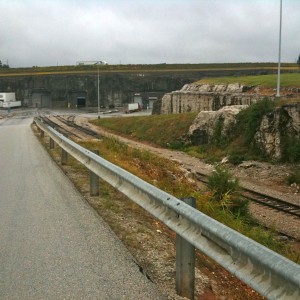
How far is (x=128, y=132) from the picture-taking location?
54344 millimetres

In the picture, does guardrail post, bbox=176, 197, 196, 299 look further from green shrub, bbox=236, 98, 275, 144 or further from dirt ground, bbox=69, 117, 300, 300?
green shrub, bbox=236, 98, 275, 144

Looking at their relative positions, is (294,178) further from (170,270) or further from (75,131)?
(75,131)

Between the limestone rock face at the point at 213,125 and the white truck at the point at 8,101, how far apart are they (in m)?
73.4

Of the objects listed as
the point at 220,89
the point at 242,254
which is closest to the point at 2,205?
the point at 242,254

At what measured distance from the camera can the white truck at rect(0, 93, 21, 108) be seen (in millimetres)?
106625

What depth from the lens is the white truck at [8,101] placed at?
106625mm

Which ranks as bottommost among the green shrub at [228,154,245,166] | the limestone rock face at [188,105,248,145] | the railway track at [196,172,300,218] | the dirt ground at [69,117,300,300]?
the green shrub at [228,154,245,166]

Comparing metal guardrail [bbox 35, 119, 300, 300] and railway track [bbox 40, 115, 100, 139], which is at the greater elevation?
metal guardrail [bbox 35, 119, 300, 300]

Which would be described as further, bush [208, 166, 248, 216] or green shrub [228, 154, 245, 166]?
green shrub [228, 154, 245, 166]

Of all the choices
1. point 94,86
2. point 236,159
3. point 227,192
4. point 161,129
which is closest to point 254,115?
point 236,159

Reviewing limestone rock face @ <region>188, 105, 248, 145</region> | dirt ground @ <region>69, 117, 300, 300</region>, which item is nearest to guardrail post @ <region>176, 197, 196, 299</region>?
dirt ground @ <region>69, 117, 300, 300</region>

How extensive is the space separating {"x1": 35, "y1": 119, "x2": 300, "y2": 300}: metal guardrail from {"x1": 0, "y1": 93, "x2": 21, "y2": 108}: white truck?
106430 millimetres

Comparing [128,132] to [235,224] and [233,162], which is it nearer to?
[233,162]

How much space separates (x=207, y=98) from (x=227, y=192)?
39.0 metres
